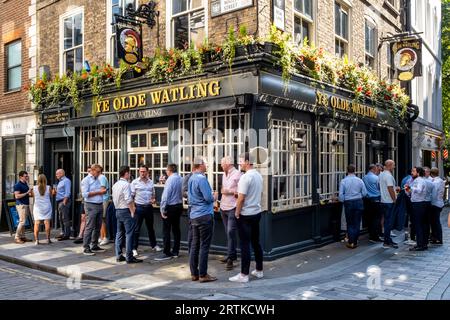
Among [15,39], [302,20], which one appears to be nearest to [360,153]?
[302,20]

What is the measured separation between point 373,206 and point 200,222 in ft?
18.3

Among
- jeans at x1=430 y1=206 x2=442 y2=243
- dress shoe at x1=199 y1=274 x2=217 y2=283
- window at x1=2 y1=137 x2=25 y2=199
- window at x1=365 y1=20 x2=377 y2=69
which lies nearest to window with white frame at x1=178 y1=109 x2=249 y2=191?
dress shoe at x1=199 y1=274 x2=217 y2=283

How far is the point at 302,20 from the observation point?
9.98 meters

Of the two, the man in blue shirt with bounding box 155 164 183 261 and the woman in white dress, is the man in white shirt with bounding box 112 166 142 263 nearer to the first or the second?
the man in blue shirt with bounding box 155 164 183 261

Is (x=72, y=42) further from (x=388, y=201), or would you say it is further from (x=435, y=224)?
(x=435, y=224)

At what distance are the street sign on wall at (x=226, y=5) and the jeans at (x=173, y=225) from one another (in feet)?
13.1

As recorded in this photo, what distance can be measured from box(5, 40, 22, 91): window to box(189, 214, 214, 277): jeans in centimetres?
1052

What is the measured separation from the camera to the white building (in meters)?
16.8

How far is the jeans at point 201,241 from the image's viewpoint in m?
6.68

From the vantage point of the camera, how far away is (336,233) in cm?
1052

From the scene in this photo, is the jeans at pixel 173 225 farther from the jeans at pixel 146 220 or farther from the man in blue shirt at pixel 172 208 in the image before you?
the jeans at pixel 146 220

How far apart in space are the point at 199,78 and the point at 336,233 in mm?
4999

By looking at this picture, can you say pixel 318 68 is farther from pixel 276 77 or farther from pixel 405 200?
pixel 405 200
